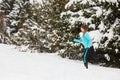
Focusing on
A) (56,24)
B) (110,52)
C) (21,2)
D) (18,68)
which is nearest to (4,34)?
(21,2)

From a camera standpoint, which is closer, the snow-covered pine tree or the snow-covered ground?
the snow-covered ground

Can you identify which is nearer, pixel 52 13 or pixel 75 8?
pixel 75 8

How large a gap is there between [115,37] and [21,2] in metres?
16.3

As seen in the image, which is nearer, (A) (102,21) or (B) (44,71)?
(B) (44,71)

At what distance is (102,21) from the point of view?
Answer: 1466 centimetres

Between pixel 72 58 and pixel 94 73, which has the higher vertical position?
pixel 94 73

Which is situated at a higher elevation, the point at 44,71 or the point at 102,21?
the point at 102,21

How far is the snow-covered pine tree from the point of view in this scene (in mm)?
14391

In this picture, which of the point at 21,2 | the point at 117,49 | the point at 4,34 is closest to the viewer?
the point at 117,49

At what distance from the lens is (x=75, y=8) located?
15859mm

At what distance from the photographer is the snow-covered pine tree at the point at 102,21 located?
14.4 metres

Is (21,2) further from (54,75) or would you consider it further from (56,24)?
(54,75)

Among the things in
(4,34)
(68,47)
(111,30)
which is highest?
(111,30)

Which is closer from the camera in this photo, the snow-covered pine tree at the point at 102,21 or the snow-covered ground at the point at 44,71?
the snow-covered ground at the point at 44,71
